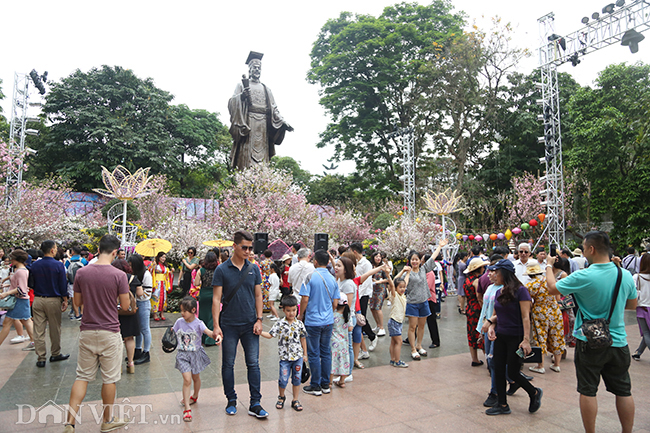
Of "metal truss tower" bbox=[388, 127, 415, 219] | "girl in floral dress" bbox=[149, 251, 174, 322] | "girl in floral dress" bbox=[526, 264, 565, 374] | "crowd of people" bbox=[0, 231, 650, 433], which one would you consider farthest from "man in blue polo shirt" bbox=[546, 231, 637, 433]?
"metal truss tower" bbox=[388, 127, 415, 219]

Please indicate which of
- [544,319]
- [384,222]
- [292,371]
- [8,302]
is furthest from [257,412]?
[384,222]

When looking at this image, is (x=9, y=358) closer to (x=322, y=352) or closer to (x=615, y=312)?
(x=322, y=352)

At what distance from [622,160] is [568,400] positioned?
1937 centimetres

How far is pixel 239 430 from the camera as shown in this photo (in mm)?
3811

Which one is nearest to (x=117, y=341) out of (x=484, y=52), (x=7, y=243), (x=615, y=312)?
(x=615, y=312)

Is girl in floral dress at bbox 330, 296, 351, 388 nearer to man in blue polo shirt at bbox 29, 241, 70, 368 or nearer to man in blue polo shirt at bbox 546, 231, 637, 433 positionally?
man in blue polo shirt at bbox 546, 231, 637, 433

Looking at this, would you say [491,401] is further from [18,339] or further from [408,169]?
[408,169]

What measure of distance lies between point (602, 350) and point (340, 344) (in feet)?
8.62

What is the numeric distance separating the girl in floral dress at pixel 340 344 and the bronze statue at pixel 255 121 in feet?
37.6

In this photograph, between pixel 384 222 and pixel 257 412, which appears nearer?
pixel 257 412

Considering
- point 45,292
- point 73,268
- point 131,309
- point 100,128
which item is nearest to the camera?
point 131,309

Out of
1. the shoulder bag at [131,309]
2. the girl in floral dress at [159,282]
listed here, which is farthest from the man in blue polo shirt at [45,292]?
the girl in floral dress at [159,282]

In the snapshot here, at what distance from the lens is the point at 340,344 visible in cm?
501

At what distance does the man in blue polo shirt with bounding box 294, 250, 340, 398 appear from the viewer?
4.61 m
